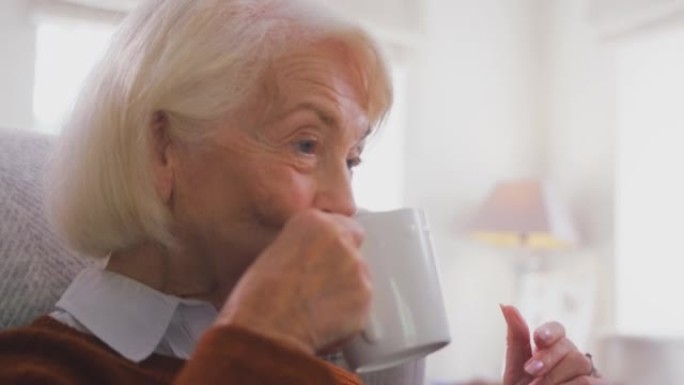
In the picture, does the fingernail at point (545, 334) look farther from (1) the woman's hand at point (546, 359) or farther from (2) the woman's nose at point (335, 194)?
(2) the woman's nose at point (335, 194)

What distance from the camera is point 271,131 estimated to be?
0.83 metres

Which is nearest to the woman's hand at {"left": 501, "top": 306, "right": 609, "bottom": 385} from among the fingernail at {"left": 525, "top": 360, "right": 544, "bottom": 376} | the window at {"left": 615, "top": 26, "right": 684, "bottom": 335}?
the fingernail at {"left": 525, "top": 360, "right": 544, "bottom": 376}

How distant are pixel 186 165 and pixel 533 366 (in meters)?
0.40

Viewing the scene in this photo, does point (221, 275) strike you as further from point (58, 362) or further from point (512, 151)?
point (512, 151)

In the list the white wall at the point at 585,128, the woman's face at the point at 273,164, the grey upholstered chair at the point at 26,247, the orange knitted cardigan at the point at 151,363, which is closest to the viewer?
the orange knitted cardigan at the point at 151,363

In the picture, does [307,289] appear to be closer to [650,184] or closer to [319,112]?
[319,112]

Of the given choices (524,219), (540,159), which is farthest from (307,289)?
(540,159)

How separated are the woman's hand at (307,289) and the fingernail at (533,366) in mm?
350

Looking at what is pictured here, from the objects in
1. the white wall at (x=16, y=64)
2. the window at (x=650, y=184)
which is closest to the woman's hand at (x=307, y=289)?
the white wall at (x=16, y=64)

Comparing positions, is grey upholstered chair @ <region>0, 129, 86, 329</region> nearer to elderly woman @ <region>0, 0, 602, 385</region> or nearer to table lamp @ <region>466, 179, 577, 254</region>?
elderly woman @ <region>0, 0, 602, 385</region>

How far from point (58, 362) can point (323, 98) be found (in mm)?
322

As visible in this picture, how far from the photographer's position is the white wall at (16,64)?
106 inches

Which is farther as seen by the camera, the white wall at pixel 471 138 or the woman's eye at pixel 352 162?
the white wall at pixel 471 138

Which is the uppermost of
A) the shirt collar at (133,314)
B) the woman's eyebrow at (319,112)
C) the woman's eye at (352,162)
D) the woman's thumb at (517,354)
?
the woman's eyebrow at (319,112)
